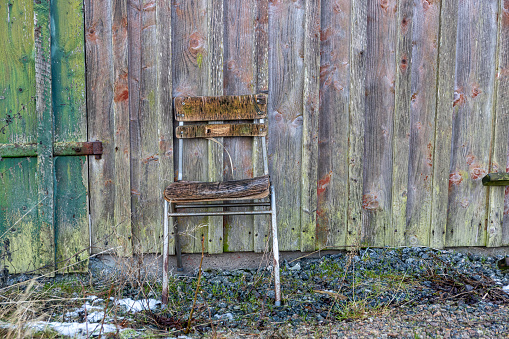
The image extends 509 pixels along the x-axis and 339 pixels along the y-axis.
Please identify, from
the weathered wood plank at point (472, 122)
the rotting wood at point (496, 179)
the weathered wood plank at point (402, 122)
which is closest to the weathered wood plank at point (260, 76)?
the weathered wood plank at point (402, 122)

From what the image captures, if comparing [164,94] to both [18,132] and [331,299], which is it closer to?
[18,132]

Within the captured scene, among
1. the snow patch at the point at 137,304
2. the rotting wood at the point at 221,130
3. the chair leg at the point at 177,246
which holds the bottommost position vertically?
the snow patch at the point at 137,304

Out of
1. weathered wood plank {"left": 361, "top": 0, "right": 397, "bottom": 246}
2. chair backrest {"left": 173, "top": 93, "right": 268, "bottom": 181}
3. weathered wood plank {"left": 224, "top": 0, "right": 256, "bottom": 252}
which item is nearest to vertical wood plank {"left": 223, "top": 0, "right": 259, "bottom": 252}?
weathered wood plank {"left": 224, "top": 0, "right": 256, "bottom": 252}

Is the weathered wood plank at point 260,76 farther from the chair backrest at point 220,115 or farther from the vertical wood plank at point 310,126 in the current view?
the vertical wood plank at point 310,126

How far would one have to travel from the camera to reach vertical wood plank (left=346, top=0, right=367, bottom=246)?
256 cm

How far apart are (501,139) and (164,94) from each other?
2347mm

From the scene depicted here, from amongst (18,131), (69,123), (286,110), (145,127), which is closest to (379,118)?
(286,110)

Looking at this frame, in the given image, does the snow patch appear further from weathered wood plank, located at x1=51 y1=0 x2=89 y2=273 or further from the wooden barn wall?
weathered wood plank, located at x1=51 y1=0 x2=89 y2=273

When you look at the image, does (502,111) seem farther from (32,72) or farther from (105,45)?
(32,72)

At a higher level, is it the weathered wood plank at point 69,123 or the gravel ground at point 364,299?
the weathered wood plank at point 69,123

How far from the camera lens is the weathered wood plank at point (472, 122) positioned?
2635 millimetres

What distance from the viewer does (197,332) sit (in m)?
1.78

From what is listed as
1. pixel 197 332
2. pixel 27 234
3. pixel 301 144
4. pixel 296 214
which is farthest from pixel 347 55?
pixel 27 234

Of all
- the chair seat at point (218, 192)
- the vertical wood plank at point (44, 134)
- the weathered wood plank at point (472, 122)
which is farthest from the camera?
the weathered wood plank at point (472, 122)
